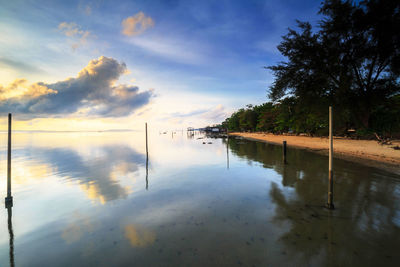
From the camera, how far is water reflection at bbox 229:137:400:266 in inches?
193

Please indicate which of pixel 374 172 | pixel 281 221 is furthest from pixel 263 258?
pixel 374 172

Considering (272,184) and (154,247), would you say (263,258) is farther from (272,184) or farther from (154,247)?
(272,184)

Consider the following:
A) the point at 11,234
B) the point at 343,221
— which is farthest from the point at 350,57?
the point at 11,234

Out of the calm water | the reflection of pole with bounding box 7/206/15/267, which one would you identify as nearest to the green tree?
the calm water

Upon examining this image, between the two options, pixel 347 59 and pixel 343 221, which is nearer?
pixel 343 221

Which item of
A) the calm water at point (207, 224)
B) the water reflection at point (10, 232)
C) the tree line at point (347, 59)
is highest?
the tree line at point (347, 59)

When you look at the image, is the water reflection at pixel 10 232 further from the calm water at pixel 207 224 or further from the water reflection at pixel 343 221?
the water reflection at pixel 343 221

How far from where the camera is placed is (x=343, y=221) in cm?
668

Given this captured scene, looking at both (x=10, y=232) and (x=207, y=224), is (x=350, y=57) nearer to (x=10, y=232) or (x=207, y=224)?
(x=207, y=224)

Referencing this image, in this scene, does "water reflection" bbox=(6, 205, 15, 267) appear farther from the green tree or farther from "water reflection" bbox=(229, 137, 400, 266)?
the green tree

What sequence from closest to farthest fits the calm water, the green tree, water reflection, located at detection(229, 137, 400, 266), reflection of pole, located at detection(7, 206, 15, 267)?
water reflection, located at detection(229, 137, 400, 266) < the calm water < reflection of pole, located at detection(7, 206, 15, 267) < the green tree

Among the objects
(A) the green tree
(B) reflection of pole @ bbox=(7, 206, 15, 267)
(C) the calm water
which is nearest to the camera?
(C) the calm water

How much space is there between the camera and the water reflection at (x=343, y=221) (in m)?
4.91

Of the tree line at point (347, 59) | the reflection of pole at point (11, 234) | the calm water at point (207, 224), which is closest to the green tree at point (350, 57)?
the tree line at point (347, 59)
